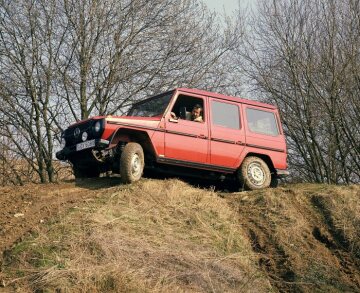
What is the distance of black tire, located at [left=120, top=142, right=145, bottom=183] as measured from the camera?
9219mm

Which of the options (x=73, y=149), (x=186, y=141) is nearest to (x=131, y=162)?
(x=73, y=149)

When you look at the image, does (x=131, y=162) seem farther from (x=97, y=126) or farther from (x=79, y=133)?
(x=79, y=133)

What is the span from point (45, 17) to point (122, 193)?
9.63 meters

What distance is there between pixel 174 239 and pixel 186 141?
299 centimetres

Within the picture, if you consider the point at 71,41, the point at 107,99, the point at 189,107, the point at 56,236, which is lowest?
the point at 56,236

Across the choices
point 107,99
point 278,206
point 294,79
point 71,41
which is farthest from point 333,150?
point 278,206

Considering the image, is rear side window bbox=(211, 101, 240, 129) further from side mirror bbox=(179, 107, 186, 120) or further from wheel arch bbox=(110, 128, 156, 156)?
wheel arch bbox=(110, 128, 156, 156)

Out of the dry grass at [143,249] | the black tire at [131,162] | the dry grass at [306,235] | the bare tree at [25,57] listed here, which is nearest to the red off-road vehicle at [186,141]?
the black tire at [131,162]

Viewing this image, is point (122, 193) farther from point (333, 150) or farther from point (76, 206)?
point (333, 150)

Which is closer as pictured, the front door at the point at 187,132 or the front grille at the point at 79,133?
the front grille at the point at 79,133

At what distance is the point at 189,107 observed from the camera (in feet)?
35.9

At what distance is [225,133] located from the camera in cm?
1088

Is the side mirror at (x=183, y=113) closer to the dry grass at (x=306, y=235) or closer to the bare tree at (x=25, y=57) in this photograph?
the dry grass at (x=306, y=235)

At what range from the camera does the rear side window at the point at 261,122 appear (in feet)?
37.7
